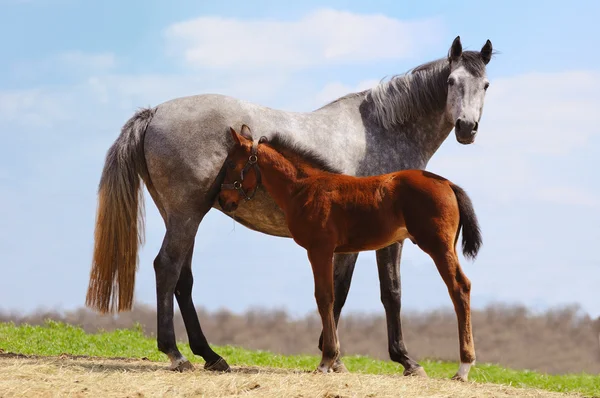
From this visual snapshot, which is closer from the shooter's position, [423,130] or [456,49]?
[456,49]

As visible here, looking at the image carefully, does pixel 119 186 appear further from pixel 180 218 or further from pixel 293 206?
pixel 293 206

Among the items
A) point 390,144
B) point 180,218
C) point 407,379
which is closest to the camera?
point 407,379

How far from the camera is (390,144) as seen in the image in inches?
346

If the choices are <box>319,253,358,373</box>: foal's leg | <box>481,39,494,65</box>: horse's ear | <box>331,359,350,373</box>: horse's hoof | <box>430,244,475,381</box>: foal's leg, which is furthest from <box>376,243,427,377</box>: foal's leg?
<box>481,39,494,65</box>: horse's ear

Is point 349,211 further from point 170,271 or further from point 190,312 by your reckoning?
point 190,312

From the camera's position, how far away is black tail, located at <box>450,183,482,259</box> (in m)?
7.16

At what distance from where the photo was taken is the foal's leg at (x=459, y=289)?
6.92 m

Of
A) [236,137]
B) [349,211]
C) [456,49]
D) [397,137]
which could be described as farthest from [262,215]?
[456,49]

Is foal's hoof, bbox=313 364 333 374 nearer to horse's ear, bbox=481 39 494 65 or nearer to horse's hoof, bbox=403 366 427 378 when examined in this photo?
horse's hoof, bbox=403 366 427 378

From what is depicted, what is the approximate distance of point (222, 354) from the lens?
1127 cm

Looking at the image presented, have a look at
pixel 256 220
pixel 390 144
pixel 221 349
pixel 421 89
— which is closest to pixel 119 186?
pixel 256 220

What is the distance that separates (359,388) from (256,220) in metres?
2.46

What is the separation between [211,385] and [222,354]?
4.73 m

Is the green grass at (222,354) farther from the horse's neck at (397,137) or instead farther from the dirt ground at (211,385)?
the horse's neck at (397,137)
